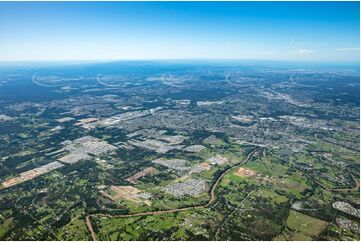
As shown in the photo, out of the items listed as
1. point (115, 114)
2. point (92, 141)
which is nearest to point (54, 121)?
point (115, 114)

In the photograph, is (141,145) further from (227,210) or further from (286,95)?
(286,95)

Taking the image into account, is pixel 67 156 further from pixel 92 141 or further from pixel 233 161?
pixel 233 161

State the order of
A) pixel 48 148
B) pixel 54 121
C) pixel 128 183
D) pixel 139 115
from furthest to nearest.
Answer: pixel 139 115 → pixel 54 121 → pixel 48 148 → pixel 128 183

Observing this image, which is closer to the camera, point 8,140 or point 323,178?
point 323,178

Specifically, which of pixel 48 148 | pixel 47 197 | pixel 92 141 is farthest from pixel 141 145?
pixel 47 197

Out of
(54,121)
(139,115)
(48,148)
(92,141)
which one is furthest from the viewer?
(139,115)

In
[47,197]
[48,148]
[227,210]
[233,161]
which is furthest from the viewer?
[48,148]
